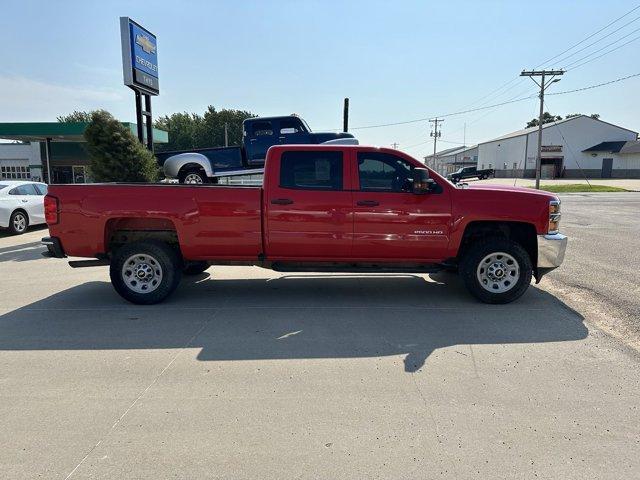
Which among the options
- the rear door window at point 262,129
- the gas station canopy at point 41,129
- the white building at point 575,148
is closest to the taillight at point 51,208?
the rear door window at point 262,129

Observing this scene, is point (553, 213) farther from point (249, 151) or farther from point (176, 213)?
point (249, 151)

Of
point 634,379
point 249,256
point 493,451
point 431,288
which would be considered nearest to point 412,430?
point 493,451

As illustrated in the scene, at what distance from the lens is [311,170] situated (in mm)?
5828

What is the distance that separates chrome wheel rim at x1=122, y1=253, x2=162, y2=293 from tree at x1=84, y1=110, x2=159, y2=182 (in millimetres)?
7363

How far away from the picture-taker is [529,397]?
11.5 ft

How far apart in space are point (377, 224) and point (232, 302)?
225 centimetres

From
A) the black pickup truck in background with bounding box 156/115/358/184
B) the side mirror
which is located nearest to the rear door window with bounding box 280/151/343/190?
the side mirror

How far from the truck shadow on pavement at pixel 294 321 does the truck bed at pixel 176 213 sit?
842 millimetres

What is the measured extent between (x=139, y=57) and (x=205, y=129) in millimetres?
61159

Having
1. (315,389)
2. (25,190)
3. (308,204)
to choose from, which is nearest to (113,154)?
(25,190)

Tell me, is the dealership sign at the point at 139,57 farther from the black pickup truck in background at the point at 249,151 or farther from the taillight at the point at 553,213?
the taillight at the point at 553,213

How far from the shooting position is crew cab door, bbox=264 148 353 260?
570cm

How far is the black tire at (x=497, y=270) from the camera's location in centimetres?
575

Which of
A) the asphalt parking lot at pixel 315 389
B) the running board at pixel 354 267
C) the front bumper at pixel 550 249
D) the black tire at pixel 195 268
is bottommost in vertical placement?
the asphalt parking lot at pixel 315 389
